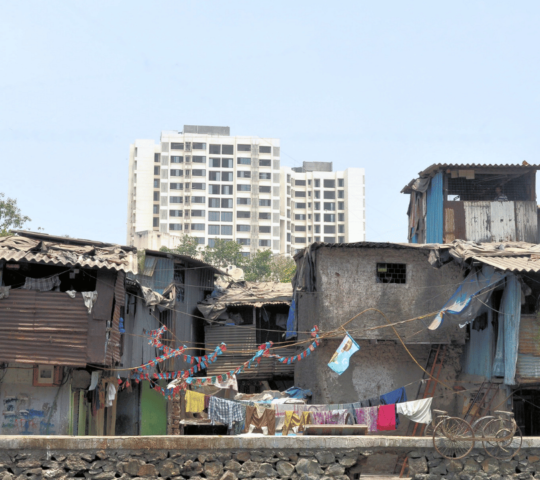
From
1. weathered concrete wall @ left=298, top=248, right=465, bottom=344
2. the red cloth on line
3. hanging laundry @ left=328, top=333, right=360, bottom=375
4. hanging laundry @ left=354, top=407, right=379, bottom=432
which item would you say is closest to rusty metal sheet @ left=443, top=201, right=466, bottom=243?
weathered concrete wall @ left=298, top=248, right=465, bottom=344

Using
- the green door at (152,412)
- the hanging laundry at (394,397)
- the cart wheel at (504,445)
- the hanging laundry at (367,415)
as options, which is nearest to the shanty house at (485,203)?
the hanging laundry at (394,397)

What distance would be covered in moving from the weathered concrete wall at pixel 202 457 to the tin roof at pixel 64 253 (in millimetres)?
6989

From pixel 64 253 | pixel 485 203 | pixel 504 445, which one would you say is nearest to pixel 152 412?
pixel 64 253

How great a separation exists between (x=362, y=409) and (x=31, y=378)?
868cm

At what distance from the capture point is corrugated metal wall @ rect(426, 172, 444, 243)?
26.8m

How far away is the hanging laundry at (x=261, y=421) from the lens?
1775cm

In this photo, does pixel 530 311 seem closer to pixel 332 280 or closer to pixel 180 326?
pixel 332 280

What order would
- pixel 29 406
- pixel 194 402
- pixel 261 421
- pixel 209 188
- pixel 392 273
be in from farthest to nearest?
pixel 209 188, pixel 392 273, pixel 194 402, pixel 29 406, pixel 261 421

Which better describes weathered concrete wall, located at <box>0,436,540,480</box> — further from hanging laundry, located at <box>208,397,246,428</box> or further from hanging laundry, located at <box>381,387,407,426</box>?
hanging laundry, located at <box>381,387,407,426</box>

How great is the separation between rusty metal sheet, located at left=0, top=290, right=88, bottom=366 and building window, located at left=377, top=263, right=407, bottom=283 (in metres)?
8.61

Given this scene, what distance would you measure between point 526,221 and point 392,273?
6.80 m

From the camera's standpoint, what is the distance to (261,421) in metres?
18.0

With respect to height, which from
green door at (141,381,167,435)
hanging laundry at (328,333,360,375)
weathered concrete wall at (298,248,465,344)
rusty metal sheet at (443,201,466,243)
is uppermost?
rusty metal sheet at (443,201,466,243)

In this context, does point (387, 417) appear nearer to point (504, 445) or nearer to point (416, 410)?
point (416, 410)
